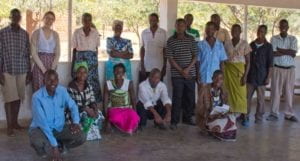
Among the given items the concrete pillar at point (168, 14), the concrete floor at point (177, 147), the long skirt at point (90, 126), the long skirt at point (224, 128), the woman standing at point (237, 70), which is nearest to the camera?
the concrete floor at point (177, 147)

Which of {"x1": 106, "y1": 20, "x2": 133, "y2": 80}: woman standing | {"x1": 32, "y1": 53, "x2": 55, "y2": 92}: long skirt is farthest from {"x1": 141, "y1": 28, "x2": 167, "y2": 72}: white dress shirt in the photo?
{"x1": 32, "y1": 53, "x2": 55, "y2": 92}: long skirt

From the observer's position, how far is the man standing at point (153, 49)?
6852 millimetres

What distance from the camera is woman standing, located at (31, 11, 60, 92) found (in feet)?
19.7

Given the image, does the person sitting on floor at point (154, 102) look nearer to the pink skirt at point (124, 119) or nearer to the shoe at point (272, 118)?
the pink skirt at point (124, 119)

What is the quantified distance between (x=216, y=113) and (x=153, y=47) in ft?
4.97

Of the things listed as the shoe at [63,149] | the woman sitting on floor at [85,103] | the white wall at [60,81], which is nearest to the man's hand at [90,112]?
the woman sitting on floor at [85,103]

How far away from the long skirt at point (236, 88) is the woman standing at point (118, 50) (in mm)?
1400

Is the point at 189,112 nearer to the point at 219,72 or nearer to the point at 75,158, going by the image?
the point at 219,72

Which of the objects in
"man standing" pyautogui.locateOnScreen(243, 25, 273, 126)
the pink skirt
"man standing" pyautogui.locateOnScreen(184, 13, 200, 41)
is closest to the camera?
the pink skirt

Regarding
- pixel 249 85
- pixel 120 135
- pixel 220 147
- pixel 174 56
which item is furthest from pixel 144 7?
pixel 220 147

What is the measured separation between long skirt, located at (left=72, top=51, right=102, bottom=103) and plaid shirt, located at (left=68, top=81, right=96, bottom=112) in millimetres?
841

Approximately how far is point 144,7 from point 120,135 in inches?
102

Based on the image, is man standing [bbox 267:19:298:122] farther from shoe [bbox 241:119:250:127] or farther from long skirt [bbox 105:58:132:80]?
long skirt [bbox 105:58:132:80]

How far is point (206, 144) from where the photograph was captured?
558 centimetres
